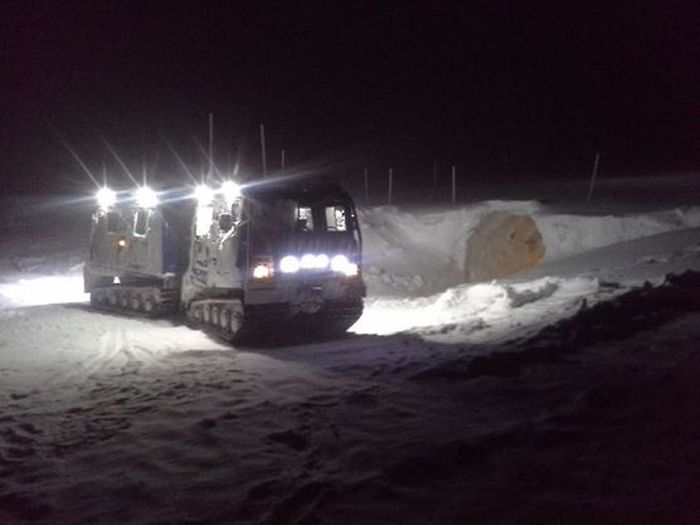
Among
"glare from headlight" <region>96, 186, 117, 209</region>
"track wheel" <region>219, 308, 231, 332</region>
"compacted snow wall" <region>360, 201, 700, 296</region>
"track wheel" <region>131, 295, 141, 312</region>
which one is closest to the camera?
"track wheel" <region>219, 308, 231, 332</region>

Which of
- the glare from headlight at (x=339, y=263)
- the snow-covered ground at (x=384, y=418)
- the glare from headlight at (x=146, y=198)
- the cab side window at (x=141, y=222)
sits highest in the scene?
the glare from headlight at (x=146, y=198)

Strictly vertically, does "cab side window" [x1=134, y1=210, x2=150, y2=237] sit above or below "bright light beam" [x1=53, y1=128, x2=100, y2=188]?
below

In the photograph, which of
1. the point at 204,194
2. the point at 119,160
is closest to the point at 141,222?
the point at 204,194

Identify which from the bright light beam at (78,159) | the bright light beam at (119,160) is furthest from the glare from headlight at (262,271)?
the bright light beam at (78,159)

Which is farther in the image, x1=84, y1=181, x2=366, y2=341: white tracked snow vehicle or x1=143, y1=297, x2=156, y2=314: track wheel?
x1=143, y1=297, x2=156, y2=314: track wheel

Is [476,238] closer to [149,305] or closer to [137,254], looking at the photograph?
[137,254]

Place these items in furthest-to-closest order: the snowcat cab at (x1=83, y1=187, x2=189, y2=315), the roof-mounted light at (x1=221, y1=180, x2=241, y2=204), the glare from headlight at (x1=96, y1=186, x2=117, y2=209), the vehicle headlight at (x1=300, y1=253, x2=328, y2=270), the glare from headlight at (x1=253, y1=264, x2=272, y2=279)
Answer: the glare from headlight at (x1=96, y1=186, x2=117, y2=209), the snowcat cab at (x1=83, y1=187, x2=189, y2=315), the roof-mounted light at (x1=221, y1=180, x2=241, y2=204), the vehicle headlight at (x1=300, y1=253, x2=328, y2=270), the glare from headlight at (x1=253, y1=264, x2=272, y2=279)

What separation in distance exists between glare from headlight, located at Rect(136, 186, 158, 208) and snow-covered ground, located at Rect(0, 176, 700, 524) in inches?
117

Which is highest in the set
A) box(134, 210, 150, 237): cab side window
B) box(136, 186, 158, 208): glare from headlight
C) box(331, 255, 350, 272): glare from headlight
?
box(136, 186, 158, 208): glare from headlight

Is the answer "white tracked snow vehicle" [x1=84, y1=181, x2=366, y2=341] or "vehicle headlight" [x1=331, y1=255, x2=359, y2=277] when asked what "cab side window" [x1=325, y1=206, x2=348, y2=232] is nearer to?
"white tracked snow vehicle" [x1=84, y1=181, x2=366, y2=341]

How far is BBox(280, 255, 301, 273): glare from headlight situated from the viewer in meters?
12.5

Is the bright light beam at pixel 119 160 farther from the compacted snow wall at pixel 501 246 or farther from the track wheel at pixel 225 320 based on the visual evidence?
the track wheel at pixel 225 320

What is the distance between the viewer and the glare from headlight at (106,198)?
18.4 meters

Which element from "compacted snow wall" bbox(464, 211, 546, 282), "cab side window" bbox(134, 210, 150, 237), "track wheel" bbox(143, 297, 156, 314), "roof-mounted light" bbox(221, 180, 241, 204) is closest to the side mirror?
"roof-mounted light" bbox(221, 180, 241, 204)
